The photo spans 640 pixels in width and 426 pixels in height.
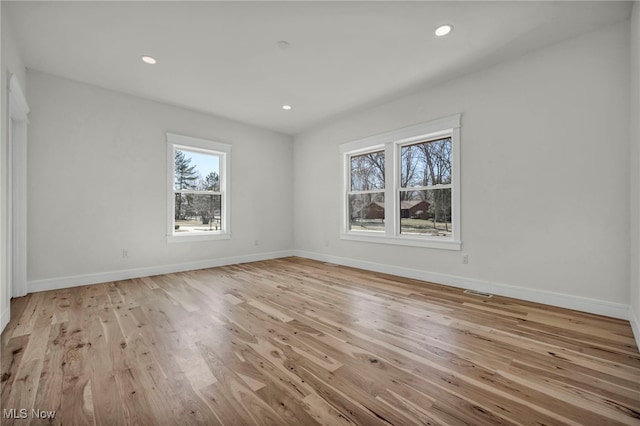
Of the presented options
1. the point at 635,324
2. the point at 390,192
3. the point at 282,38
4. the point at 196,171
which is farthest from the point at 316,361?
the point at 196,171

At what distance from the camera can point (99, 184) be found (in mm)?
3936

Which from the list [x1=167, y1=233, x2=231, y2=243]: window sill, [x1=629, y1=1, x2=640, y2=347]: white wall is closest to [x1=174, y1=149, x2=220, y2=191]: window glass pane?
[x1=167, y1=233, x2=231, y2=243]: window sill

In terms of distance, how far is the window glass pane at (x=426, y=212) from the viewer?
3.92 meters

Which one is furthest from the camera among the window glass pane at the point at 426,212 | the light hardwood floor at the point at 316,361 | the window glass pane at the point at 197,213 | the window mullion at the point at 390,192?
the window glass pane at the point at 197,213

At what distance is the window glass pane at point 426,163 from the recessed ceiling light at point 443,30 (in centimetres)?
150

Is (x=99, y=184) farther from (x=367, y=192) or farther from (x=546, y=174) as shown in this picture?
(x=546, y=174)

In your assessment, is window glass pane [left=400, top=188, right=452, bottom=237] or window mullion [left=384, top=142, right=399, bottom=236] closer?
window glass pane [left=400, top=188, right=452, bottom=237]

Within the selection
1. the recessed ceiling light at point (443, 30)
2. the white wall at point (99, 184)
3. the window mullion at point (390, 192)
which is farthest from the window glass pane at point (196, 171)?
the recessed ceiling light at point (443, 30)

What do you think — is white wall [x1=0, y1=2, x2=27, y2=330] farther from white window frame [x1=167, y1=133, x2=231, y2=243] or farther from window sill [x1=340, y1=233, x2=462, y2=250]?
window sill [x1=340, y1=233, x2=462, y2=250]

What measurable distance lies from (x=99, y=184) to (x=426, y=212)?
4.79 meters

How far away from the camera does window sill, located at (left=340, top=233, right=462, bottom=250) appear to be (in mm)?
3758

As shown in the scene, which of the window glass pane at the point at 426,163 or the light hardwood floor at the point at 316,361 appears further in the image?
the window glass pane at the point at 426,163

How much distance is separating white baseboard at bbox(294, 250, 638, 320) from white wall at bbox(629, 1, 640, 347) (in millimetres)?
199

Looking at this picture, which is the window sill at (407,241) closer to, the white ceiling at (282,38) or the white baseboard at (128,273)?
the white baseboard at (128,273)
